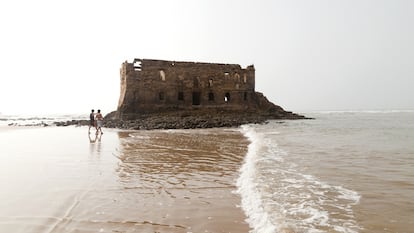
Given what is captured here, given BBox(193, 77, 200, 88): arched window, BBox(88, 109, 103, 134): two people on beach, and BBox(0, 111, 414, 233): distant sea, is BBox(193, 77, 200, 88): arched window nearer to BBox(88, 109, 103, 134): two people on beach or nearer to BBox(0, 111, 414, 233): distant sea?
BBox(88, 109, 103, 134): two people on beach

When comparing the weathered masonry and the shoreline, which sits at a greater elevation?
the weathered masonry

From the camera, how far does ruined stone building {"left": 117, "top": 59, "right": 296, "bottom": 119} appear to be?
33094 mm

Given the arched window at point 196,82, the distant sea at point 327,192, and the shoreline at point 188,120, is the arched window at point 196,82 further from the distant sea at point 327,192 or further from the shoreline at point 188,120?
the distant sea at point 327,192

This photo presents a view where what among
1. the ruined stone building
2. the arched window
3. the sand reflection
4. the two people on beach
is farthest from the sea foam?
the arched window

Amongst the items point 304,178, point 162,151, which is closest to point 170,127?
point 162,151

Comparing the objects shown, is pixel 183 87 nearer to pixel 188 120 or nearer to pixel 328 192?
pixel 188 120

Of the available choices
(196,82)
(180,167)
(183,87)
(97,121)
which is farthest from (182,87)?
(180,167)

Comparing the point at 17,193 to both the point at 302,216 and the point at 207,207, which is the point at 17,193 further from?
the point at 302,216

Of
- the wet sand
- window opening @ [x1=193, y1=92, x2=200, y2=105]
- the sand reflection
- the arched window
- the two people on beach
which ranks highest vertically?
the arched window

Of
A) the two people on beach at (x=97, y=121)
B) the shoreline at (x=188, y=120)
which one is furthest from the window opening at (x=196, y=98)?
the two people on beach at (x=97, y=121)

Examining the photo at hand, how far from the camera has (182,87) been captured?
35344 millimetres

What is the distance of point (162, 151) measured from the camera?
11.0m

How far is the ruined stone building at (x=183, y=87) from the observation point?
33094 mm

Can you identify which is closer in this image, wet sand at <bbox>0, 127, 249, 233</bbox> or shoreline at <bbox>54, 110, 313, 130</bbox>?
wet sand at <bbox>0, 127, 249, 233</bbox>
